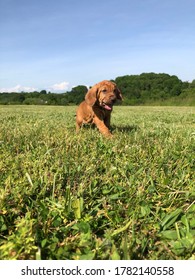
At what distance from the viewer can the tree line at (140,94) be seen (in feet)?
116

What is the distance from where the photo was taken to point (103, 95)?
4465 mm

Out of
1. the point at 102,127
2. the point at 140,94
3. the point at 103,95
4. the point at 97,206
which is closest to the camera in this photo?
the point at 97,206

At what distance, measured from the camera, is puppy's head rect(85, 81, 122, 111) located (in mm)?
4388

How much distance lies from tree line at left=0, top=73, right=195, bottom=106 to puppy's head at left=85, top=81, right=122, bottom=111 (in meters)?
27.6

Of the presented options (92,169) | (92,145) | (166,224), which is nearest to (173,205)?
(166,224)

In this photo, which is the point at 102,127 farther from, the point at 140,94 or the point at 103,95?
the point at 140,94

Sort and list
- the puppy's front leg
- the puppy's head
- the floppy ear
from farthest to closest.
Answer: the floppy ear
the puppy's head
the puppy's front leg

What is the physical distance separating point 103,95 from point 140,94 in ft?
131

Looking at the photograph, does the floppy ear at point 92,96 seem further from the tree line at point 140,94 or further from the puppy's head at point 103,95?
the tree line at point 140,94

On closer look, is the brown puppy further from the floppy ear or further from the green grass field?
the green grass field

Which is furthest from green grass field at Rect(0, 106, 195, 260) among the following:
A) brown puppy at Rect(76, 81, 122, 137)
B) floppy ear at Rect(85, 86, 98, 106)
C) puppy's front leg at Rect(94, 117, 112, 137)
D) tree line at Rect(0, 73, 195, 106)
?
tree line at Rect(0, 73, 195, 106)

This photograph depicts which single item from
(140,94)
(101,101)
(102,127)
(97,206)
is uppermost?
(140,94)

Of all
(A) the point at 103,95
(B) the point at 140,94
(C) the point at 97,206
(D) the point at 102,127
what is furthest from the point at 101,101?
(B) the point at 140,94
